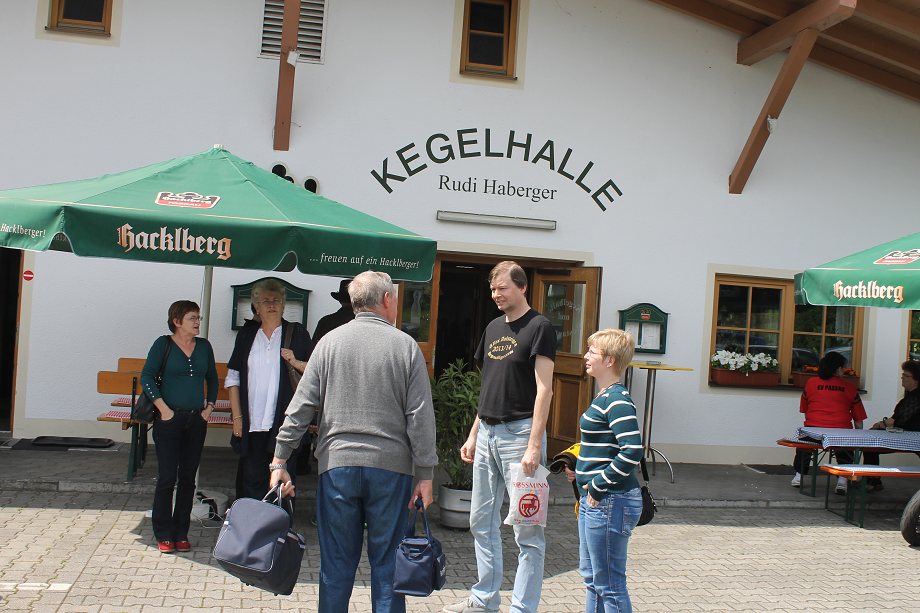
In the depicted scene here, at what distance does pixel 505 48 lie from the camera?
308 inches

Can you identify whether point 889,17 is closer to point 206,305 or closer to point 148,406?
point 206,305

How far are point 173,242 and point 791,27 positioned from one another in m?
6.33

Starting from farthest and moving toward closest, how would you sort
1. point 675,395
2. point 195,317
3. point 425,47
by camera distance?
1. point 675,395
2. point 425,47
3. point 195,317

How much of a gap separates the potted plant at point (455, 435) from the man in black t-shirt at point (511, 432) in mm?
1448

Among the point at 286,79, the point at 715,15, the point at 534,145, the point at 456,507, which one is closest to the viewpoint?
the point at 456,507

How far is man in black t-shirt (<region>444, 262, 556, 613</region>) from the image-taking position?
140 inches

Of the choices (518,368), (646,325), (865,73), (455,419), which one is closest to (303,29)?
(455,419)

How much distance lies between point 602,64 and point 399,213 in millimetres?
2759

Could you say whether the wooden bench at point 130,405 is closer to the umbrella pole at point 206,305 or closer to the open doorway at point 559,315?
the umbrella pole at point 206,305

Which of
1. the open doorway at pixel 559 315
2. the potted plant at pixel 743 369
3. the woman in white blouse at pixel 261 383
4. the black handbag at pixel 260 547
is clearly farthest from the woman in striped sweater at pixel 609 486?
Result: the potted plant at pixel 743 369

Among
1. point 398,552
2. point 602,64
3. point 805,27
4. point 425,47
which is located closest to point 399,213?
point 425,47

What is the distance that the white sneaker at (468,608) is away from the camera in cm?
370

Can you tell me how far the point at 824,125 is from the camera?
8.39 m

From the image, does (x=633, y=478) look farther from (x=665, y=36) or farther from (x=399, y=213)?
(x=665, y=36)
